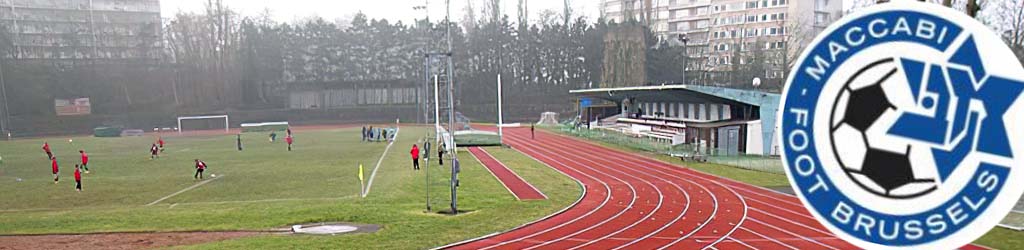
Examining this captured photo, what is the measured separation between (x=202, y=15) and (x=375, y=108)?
3615 centimetres

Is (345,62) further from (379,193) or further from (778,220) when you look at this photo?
(778,220)

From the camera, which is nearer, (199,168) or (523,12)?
(199,168)

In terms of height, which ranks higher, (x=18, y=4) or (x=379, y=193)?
(x=18, y=4)

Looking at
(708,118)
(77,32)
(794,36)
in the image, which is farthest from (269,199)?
(77,32)

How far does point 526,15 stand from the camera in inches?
3725

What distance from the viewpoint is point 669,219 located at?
18922 millimetres

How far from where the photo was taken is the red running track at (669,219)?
1593 cm

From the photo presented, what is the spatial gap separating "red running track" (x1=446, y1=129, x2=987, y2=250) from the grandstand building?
865 centimetres

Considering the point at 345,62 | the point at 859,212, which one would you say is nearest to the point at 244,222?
the point at 859,212

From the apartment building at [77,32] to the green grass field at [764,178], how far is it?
80.6 meters

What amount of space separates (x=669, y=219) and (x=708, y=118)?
24.8 m

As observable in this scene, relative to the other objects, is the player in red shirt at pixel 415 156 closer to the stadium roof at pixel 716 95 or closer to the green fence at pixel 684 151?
the green fence at pixel 684 151

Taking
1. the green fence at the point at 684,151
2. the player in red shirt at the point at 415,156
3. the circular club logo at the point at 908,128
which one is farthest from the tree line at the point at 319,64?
the circular club logo at the point at 908,128

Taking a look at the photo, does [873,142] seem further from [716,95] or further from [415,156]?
[716,95]
